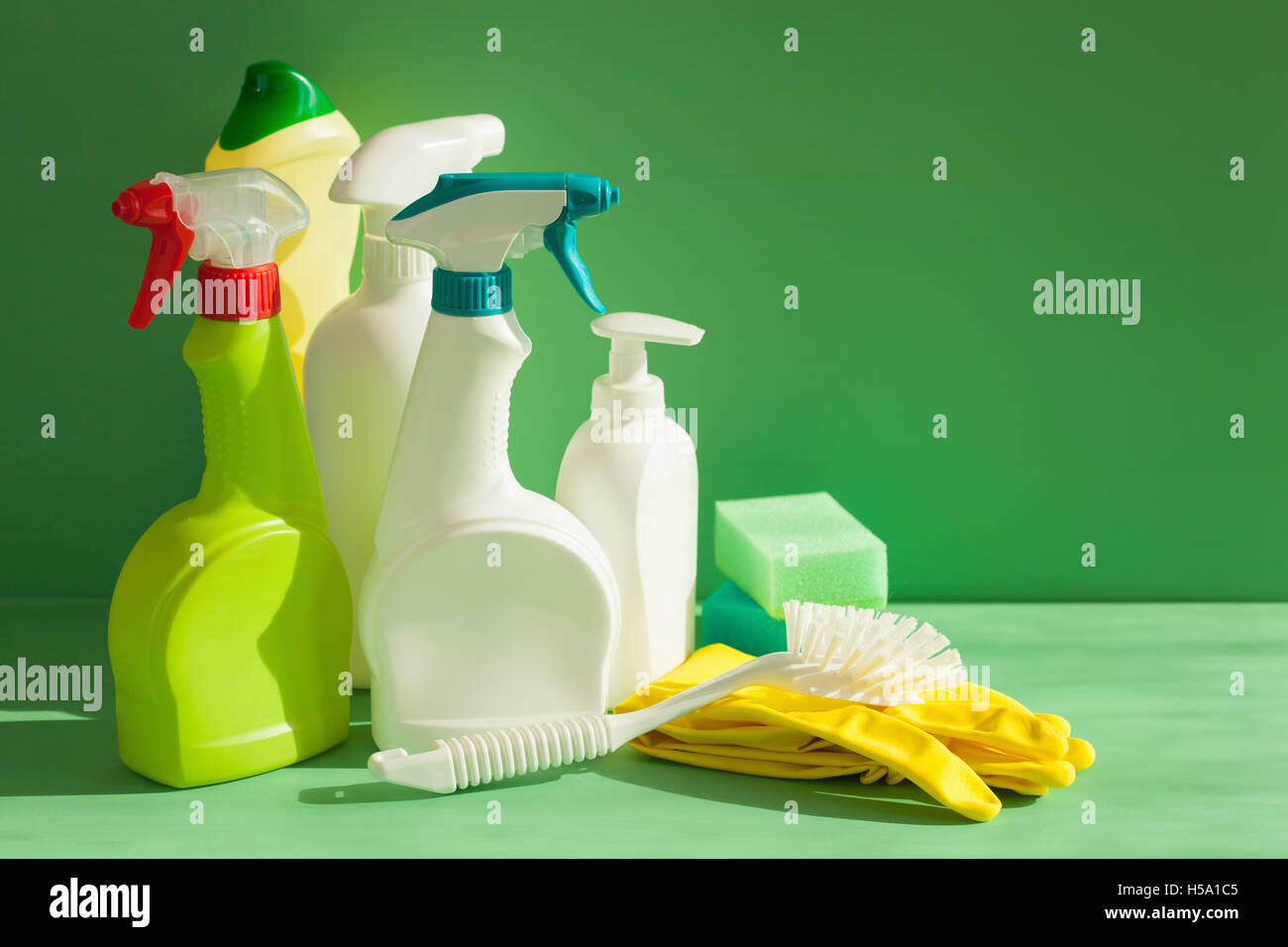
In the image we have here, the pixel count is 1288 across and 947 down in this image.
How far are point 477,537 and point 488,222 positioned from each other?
0.56 ft

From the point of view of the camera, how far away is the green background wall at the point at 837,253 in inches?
36.8

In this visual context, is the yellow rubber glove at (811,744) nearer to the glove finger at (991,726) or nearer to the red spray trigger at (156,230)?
the glove finger at (991,726)

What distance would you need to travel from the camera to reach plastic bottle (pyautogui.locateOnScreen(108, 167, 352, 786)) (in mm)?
726

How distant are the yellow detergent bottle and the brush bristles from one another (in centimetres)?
35

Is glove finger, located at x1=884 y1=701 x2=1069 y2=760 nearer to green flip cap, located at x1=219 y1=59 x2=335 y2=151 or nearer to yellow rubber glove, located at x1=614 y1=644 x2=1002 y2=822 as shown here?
yellow rubber glove, located at x1=614 y1=644 x2=1002 y2=822

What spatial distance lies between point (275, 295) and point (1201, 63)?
649 millimetres

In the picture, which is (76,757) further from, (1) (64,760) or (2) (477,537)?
(2) (477,537)

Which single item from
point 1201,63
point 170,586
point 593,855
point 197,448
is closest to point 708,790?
point 593,855

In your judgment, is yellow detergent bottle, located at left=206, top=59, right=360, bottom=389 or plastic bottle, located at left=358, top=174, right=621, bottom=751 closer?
plastic bottle, located at left=358, top=174, right=621, bottom=751

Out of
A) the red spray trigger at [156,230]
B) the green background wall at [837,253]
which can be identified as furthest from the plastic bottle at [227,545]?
the green background wall at [837,253]

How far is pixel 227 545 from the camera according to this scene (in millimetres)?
735

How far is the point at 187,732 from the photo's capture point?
74 centimetres

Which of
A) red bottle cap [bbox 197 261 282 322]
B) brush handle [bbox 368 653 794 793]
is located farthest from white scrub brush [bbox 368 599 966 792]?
red bottle cap [bbox 197 261 282 322]

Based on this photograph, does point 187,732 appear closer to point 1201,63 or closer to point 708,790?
point 708,790
